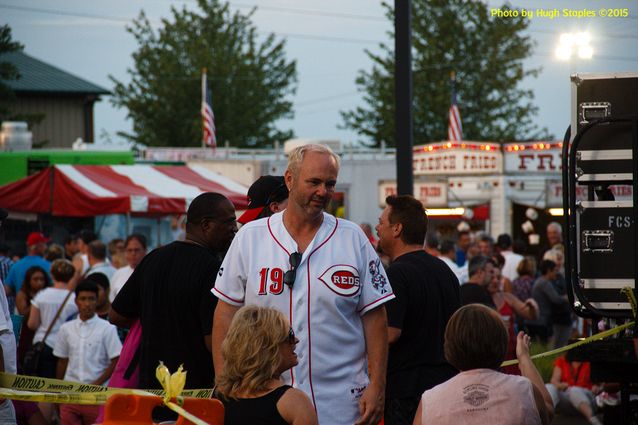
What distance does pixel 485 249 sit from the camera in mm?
15789

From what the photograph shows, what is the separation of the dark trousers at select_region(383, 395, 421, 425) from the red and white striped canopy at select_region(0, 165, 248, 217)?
37.2 ft

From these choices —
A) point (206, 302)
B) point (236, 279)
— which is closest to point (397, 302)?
point (206, 302)

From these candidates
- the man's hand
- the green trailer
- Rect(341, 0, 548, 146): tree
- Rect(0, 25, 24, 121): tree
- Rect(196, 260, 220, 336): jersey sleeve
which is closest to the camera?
the man's hand

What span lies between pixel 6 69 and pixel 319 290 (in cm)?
3630

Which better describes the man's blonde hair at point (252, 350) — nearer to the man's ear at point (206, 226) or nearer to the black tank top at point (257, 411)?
the black tank top at point (257, 411)

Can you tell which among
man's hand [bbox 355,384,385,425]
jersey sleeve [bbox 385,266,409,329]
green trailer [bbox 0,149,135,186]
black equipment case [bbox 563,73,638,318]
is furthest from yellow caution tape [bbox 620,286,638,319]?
green trailer [bbox 0,149,135,186]

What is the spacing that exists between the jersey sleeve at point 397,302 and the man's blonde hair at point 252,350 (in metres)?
1.73

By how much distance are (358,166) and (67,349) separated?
26634 mm

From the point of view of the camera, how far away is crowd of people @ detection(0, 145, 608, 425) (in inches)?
169

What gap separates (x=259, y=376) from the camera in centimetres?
420

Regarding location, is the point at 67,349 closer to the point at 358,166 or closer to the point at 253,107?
the point at 358,166

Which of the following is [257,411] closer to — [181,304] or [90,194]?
[181,304]

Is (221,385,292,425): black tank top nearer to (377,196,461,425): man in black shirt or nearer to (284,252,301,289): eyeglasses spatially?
(284,252,301,289): eyeglasses

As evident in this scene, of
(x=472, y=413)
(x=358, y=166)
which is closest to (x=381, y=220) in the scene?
(x=472, y=413)
